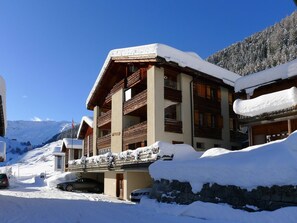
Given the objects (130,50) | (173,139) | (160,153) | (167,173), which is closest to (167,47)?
(130,50)

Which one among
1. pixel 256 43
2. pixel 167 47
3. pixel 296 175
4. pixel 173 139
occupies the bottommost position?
pixel 296 175

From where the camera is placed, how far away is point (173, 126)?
2295 cm

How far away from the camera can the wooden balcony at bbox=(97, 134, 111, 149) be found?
30656 millimetres

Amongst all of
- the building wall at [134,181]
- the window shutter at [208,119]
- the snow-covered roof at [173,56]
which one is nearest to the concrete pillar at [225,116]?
the snow-covered roof at [173,56]

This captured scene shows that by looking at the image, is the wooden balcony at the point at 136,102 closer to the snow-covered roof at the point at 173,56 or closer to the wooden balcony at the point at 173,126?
the wooden balcony at the point at 173,126

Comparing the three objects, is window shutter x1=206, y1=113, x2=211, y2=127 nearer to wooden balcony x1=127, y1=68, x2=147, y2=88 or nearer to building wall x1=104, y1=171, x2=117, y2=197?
wooden balcony x1=127, y1=68, x2=147, y2=88

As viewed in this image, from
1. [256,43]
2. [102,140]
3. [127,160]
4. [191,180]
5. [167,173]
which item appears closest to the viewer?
[191,180]

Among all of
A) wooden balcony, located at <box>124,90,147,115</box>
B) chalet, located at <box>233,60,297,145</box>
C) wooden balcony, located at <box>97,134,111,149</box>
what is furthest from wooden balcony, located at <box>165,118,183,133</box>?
wooden balcony, located at <box>97,134,111,149</box>

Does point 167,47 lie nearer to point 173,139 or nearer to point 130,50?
point 130,50

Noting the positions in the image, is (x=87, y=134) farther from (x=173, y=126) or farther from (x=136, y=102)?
(x=173, y=126)

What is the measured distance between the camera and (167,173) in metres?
16.7

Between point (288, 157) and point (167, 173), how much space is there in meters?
6.83

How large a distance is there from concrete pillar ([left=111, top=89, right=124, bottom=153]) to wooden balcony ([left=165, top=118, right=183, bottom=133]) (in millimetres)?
6161

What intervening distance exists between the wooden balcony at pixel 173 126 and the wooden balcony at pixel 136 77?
434 centimetres
